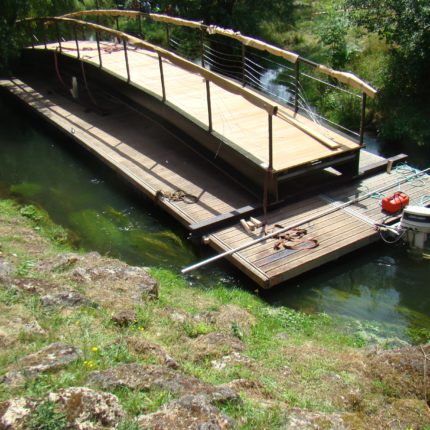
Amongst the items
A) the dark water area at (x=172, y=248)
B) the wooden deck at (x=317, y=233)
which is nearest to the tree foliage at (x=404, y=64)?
the dark water area at (x=172, y=248)

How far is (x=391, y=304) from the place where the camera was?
9.67 meters

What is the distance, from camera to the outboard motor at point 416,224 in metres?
10.3

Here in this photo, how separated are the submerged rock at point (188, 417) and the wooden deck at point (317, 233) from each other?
16.3 feet

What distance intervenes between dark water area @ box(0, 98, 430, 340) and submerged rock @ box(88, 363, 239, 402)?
445 cm

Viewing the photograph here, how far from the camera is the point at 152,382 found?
487 centimetres

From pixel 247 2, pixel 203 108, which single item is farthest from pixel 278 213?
pixel 247 2

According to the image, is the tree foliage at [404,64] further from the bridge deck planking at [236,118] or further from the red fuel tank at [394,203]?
the red fuel tank at [394,203]

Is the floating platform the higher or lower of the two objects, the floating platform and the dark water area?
the higher

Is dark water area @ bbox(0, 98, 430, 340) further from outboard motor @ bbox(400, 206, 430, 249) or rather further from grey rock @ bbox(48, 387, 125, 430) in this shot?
grey rock @ bbox(48, 387, 125, 430)

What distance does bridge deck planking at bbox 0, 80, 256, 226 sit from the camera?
11.6 metres

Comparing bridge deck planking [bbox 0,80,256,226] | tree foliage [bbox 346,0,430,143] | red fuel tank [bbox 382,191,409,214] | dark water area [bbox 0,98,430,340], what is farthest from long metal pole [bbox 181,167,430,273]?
tree foliage [bbox 346,0,430,143]

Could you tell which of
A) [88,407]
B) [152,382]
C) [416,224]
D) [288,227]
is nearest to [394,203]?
[416,224]

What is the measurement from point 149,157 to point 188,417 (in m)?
10.0

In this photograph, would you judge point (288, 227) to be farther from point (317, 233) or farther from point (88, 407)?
point (88, 407)
